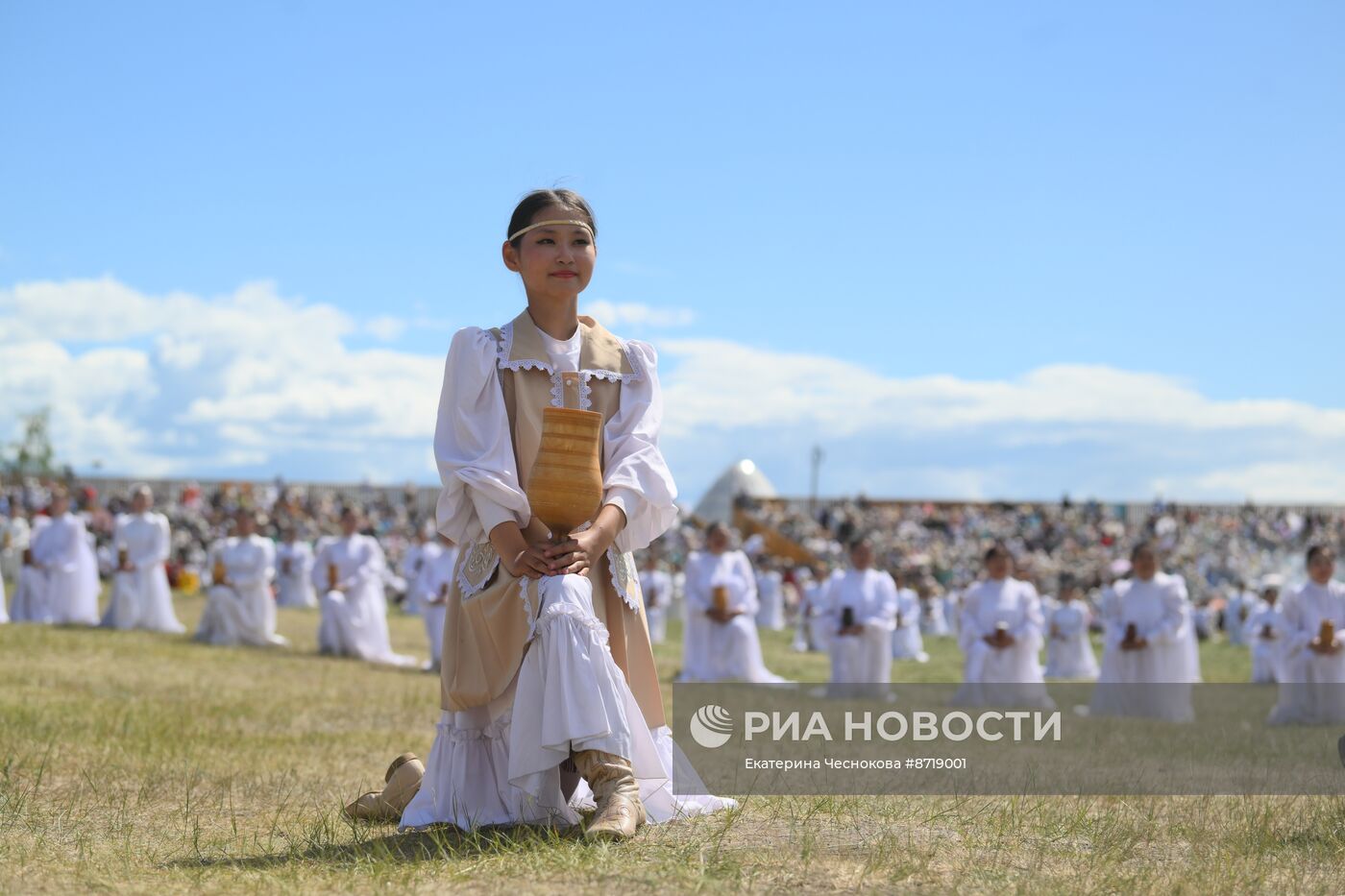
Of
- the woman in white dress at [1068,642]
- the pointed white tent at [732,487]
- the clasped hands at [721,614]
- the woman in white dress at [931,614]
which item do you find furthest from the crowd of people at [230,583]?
the pointed white tent at [732,487]

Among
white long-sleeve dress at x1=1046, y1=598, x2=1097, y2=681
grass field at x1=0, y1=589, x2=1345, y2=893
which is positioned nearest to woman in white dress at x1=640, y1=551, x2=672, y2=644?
white long-sleeve dress at x1=1046, y1=598, x2=1097, y2=681

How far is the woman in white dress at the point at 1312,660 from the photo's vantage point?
14.0 m

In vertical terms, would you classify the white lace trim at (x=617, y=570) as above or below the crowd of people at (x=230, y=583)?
above

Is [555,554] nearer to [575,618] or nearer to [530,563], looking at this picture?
[530,563]

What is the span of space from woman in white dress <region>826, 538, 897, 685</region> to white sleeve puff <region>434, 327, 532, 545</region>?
11.5m

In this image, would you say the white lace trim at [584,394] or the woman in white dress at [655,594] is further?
the woman in white dress at [655,594]

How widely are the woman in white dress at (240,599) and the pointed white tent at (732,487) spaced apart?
173 ft

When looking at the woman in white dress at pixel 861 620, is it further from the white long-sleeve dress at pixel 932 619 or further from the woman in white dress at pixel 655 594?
the white long-sleeve dress at pixel 932 619

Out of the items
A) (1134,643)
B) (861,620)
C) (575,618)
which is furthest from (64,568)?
(575,618)

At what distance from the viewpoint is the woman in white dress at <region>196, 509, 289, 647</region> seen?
63.8ft

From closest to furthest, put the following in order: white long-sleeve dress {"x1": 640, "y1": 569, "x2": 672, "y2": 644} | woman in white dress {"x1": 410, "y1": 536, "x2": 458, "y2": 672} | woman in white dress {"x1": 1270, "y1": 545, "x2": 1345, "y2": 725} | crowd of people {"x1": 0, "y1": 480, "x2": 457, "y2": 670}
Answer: woman in white dress {"x1": 1270, "y1": 545, "x2": 1345, "y2": 725} < woman in white dress {"x1": 410, "y1": 536, "x2": 458, "y2": 672} < crowd of people {"x1": 0, "y1": 480, "x2": 457, "y2": 670} < white long-sleeve dress {"x1": 640, "y1": 569, "x2": 672, "y2": 644}

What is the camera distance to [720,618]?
16703 millimetres

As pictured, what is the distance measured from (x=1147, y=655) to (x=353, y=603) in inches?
389

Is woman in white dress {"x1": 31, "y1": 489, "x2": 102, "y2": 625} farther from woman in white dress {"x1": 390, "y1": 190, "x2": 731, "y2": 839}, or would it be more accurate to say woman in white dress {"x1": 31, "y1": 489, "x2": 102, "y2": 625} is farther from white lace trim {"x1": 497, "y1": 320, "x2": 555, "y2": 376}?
white lace trim {"x1": 497, "y1": 320, "x2": 555, "y2": 376}
